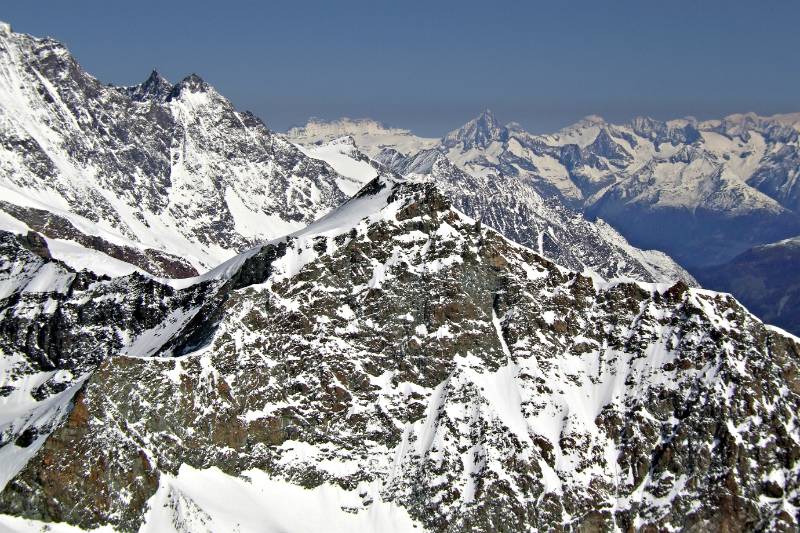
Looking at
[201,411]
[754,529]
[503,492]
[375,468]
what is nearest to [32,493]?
[201,411]

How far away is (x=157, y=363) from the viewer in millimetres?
184625

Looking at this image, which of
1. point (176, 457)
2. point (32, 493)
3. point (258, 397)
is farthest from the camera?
point (258, 397)

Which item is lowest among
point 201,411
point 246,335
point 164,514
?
point 164,514

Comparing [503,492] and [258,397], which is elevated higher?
[258,397]

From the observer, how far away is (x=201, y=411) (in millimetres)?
187125

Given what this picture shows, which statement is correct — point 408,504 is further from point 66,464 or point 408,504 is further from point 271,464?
point 66,464

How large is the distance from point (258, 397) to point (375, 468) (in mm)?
27176

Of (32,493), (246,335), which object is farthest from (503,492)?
(32,493)

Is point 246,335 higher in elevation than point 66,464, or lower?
higher

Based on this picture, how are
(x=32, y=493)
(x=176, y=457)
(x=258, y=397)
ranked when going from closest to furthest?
(x=32, y=493), (x=176, y=457), (x=258, y=397)

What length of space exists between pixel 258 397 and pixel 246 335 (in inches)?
491

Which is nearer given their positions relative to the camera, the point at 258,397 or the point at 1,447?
the point at 1,447

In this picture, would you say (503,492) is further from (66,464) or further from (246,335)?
(66,464)

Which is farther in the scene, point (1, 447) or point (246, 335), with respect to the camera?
point (246, 335)
